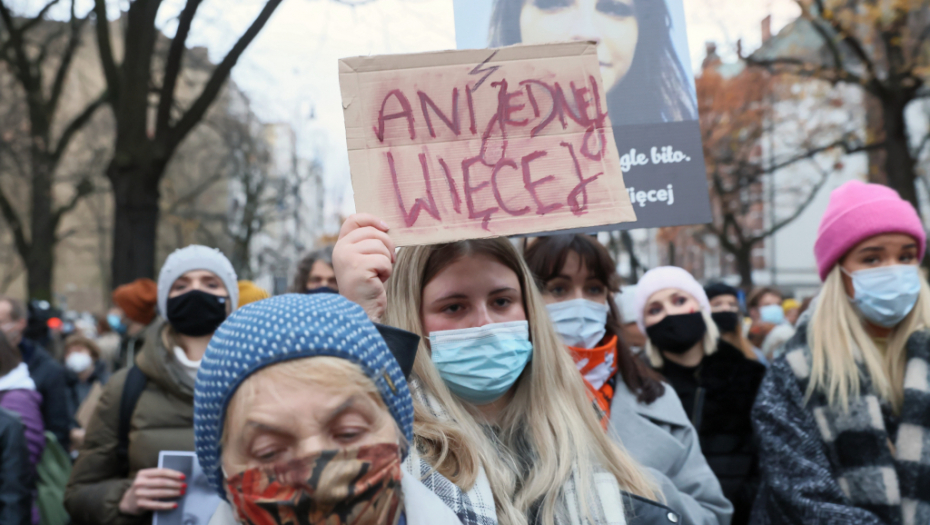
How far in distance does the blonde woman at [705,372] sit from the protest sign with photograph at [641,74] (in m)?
1.57

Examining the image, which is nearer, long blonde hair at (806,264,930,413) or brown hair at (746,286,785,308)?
long blonde hair at (806,264,930,413)

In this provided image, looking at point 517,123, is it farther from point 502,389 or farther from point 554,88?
point 502,389

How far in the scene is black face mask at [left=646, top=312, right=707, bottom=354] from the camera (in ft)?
13.6

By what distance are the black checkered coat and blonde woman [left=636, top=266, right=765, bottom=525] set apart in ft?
1.93

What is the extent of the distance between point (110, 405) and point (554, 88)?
247 cm

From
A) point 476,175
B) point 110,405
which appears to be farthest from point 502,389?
point 110,405

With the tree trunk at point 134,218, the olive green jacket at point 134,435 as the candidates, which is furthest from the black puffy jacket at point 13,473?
the tree trunk at point 134,218

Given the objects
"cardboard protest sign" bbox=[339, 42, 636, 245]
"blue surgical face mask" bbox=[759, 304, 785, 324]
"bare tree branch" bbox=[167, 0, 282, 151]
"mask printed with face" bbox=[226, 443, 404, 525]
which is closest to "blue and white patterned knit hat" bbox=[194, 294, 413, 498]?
"mask printed with face" bbox=[226, 443, 404, 525]

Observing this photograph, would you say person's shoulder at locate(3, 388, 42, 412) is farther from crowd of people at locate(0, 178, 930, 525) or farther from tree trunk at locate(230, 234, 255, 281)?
tree trunk at locate(230, 234, 255, 281)

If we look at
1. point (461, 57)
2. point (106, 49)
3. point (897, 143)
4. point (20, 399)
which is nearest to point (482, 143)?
point (461, 57)

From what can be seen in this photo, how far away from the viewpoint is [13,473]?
3.93 metres

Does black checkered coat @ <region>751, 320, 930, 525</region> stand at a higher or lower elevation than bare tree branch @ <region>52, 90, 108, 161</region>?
lower

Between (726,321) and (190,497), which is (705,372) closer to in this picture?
(726,321)

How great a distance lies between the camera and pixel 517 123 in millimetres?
2182
